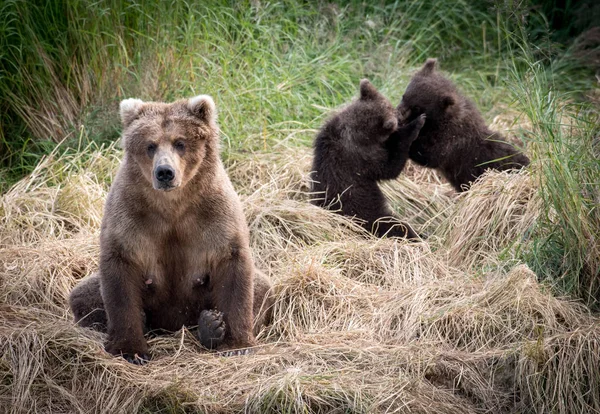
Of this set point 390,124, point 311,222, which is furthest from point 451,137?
point 311,222

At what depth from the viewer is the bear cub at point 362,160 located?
703 cm

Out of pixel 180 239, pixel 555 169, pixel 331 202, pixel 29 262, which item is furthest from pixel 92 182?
pixel 555 169

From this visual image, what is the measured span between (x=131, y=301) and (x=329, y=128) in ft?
8.99

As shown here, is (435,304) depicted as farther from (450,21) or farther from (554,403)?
(450,21)

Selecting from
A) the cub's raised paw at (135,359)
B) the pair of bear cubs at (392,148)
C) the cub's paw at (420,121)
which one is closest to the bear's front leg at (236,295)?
the cub's raised paw at (135,359)

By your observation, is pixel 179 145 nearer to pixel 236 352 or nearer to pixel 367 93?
pixel 236 352

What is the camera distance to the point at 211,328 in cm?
505

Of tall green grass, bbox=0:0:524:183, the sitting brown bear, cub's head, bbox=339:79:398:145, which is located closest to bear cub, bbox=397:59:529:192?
cub's head, bbox=339:79:398:145

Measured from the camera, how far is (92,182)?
7.26m

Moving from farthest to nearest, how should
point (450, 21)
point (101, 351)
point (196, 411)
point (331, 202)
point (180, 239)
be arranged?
1. point (450, 21)
2. point (331, 202)
3. point (180, 239)
4. point (101, 351)
5. point (196, 411)

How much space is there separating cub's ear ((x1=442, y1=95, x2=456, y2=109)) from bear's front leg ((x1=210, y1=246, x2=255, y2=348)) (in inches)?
112

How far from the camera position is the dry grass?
454cm

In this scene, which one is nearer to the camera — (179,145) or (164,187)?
(164,187)

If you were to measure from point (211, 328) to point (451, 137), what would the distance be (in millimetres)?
3100
